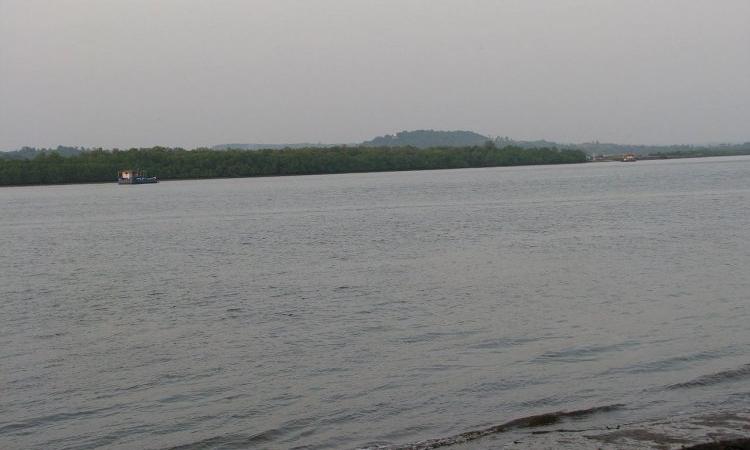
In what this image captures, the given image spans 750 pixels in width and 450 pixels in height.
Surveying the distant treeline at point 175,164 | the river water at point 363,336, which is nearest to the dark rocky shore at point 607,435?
the river water at point 363,336

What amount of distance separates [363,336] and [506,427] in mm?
7576

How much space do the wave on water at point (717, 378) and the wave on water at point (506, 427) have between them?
1853 millimetres

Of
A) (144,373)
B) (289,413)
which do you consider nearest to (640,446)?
(289,413)

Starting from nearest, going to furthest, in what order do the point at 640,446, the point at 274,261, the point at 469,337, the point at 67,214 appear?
the point at 640,446 < the point at 469,337 < the point at 274,261 < the point at 67,214

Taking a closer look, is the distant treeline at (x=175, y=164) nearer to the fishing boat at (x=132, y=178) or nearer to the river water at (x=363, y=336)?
the fishing boat at (x=132, y=178)

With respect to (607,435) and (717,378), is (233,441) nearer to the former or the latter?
(607,435)

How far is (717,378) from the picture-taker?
15609 millimetres

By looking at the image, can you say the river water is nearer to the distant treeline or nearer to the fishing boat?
the fishing boat

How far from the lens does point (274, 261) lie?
36.4 m

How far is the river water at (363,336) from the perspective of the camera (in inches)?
566

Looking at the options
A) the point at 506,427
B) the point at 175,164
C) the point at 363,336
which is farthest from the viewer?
the point at 175,164

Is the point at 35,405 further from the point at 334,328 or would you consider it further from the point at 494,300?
the point at 494,300

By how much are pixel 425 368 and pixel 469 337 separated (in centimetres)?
287

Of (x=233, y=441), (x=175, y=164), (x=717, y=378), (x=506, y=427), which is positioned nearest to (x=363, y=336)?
(x=233, y=441)
